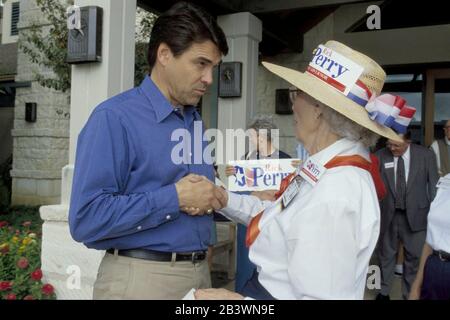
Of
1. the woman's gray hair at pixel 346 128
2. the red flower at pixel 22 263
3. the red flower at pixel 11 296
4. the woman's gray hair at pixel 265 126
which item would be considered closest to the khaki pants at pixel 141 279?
the woman's gray hair at pixel 346 128

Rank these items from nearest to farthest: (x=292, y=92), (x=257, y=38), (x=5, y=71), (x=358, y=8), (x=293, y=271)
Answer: (x=293, y=271) → (x=292, y=92) → (x=257, y=38) → (x=358, y=8) → (x=5, y=71)

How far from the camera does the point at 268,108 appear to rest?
263 inches

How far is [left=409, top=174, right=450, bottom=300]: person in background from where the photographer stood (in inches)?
86.7

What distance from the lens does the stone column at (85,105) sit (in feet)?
9.89

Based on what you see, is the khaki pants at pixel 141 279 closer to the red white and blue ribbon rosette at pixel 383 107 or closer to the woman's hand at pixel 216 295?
the woman's hand at pixel 216 295

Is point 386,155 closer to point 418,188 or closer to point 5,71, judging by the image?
point 418,188

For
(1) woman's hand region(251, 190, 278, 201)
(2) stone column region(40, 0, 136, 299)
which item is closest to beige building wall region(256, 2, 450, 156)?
(2) stone column region(40, 0, 136, 299)

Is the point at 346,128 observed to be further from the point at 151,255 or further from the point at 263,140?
the point at 263,140

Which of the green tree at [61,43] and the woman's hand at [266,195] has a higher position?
the green tree at [61,43]

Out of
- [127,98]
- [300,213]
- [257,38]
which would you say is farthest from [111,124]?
[257,38]

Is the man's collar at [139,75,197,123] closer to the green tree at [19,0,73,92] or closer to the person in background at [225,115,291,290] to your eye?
the person in background at [225,115,291,290]

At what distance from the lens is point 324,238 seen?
1.28 metres
